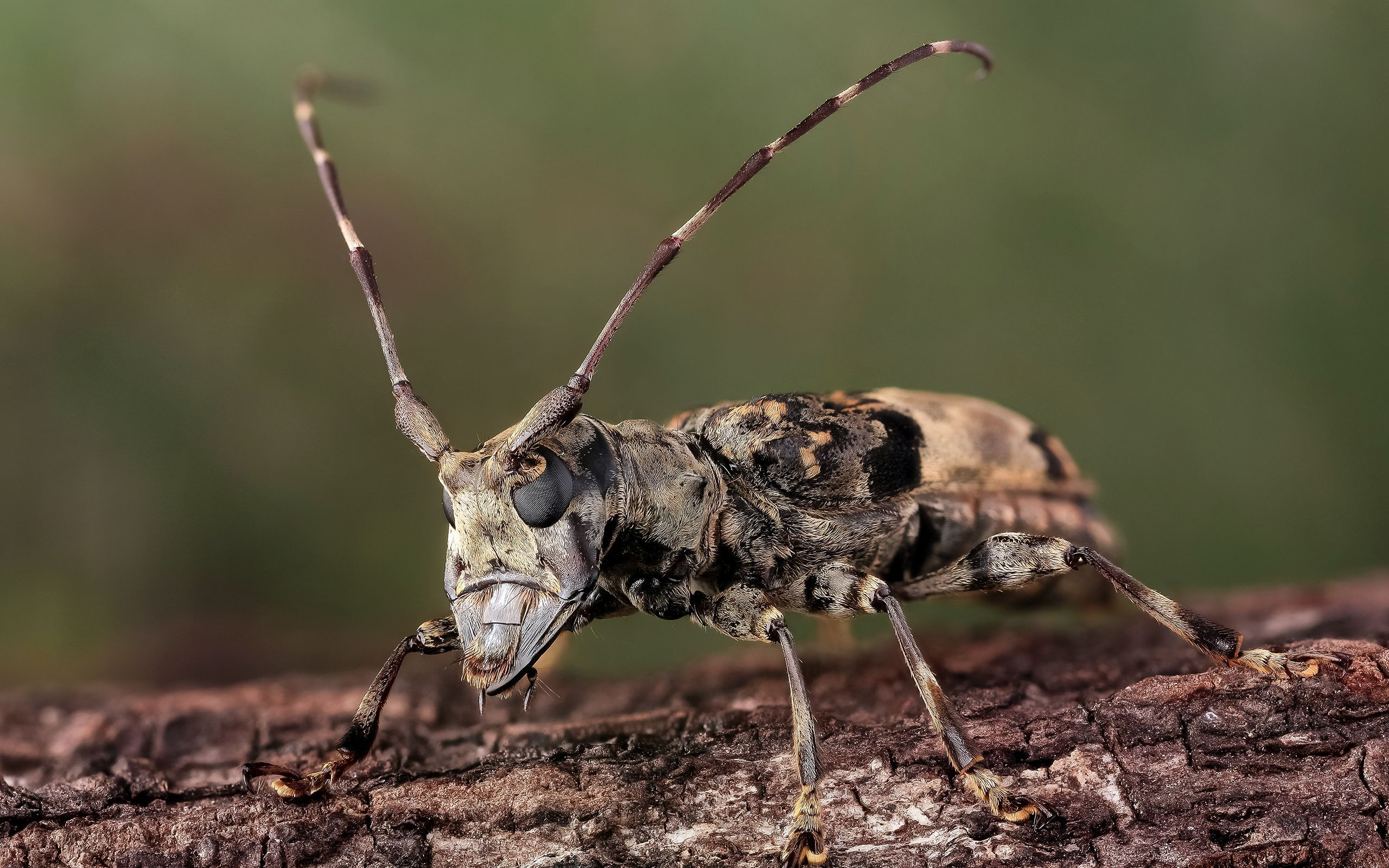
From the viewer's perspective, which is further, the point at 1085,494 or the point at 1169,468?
the point at 1169,468

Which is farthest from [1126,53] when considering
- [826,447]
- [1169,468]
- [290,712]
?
[290,712]

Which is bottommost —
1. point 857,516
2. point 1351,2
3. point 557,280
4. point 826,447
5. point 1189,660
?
point 1189,660

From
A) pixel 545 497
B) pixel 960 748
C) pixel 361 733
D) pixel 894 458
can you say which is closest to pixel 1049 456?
pixel 894 458

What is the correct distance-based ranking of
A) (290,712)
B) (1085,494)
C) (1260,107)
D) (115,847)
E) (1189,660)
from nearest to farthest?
(115,847), (1189,660), (290,712), (1085,494), (1260,107)

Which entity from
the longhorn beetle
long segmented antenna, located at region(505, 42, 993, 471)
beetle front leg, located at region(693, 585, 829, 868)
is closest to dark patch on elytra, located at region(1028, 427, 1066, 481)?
the longhorn beetle

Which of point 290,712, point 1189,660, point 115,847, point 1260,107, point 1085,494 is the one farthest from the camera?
point 1260,107

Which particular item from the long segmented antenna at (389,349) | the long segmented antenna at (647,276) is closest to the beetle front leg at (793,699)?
the long segmented antenna at (647,276)

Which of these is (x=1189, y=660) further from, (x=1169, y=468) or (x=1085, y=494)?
(x=1169, y=468)

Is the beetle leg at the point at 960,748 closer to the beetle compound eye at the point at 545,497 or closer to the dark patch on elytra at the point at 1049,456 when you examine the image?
→ the beetle compound eye at the point at 545,497
